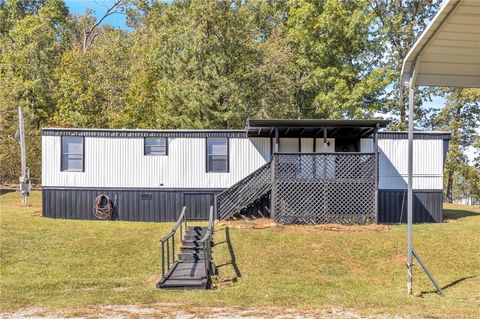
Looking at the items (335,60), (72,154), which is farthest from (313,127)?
(335,60)

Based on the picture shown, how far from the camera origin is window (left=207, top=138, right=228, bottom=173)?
60.0 ft

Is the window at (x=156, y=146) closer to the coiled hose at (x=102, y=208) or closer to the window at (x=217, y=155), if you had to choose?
the window at (x=217, y=155)

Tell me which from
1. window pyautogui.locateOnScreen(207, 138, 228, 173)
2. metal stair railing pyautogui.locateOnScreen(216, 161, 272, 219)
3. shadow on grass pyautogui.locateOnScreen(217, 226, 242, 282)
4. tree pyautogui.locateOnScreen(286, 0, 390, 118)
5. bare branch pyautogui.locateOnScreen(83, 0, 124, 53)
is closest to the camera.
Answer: shadow on grass pyautogui.locateOnScreen(217, 226, 242, 282)

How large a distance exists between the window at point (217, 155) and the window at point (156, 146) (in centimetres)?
176

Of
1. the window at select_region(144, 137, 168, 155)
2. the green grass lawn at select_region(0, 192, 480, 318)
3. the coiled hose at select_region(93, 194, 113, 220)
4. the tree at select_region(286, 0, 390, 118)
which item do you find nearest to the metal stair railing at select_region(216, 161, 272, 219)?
the green grass lawn at select_region(0, 192, 480, 318)

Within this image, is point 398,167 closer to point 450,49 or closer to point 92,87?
point 450,49

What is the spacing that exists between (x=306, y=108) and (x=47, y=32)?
69.7ft

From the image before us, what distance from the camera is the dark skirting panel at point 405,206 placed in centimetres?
1836

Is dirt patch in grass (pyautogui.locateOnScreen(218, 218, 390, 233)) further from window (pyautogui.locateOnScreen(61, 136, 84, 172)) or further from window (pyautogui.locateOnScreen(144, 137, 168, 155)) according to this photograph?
window (pyautogui.locateOnScreen(61, 136, 84, 172))

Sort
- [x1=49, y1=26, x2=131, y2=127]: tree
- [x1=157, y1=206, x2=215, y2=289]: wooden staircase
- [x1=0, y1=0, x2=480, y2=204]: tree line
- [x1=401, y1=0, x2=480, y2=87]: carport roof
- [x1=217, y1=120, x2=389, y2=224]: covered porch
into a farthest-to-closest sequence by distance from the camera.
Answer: [x1=49, y1=26, x2=131, y2=127]: tree
[x1=0, y1=0, x2=480, y2=204]: tree line
[x1=217, y1=120, x2=389, y2=224]: covered porch
[x1=157, y1=206, x2=215, y2=289]: wooden staircase
[x1=401, y1=0, x2=480, y2=87]: carport roof

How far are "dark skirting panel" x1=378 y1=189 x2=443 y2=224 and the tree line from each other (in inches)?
355

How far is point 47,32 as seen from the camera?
35656 mm

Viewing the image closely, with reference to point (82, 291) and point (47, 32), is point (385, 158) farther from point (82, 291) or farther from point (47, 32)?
point (47, 32)

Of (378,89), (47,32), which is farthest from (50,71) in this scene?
(378,89)
